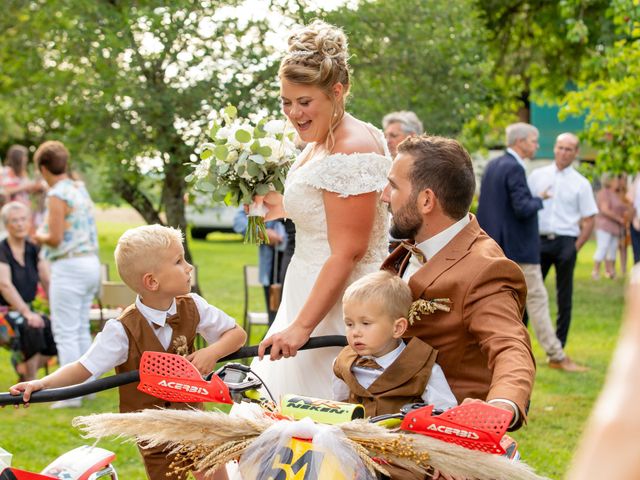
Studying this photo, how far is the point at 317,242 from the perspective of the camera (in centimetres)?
435

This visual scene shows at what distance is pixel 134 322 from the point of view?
3652 mm

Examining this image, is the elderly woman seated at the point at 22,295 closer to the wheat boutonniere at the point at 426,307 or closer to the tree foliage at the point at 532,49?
the wheat boutonniere at the point at 426,307

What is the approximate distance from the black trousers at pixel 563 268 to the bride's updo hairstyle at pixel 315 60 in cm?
701

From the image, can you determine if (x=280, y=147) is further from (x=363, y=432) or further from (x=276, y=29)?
(x=276, y=29)

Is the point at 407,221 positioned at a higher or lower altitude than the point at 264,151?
lower

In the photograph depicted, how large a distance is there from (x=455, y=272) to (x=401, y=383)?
0.37 m

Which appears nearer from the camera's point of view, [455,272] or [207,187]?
[455,272]

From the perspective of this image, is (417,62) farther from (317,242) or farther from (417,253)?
(417,253)

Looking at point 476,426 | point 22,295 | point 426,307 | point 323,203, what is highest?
point 323,203

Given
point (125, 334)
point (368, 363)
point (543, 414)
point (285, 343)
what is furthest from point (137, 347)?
point (543, 414)

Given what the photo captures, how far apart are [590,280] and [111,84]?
11.3 meters

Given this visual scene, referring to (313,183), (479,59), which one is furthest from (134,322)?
(479,59)

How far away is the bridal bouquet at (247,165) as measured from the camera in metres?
4.62

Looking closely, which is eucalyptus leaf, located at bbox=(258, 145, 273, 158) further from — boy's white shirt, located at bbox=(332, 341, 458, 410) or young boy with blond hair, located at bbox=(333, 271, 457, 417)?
boy's white shirt, located at bbox=(332, 341, 458, 410)
